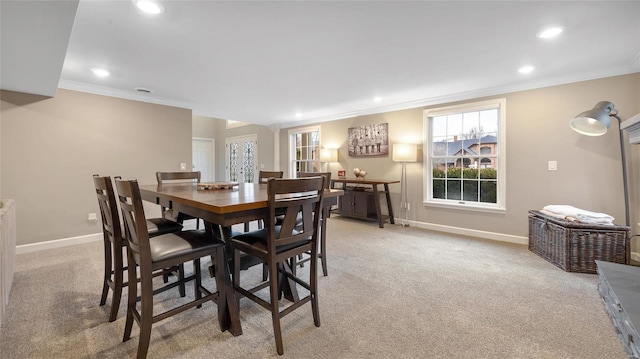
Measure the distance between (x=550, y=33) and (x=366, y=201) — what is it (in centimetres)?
326

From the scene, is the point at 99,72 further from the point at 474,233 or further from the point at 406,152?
the point at 474,233

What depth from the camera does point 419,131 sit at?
4590mm

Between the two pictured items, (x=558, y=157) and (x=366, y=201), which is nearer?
(x=558, y=157)

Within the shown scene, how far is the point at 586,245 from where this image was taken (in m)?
2.66

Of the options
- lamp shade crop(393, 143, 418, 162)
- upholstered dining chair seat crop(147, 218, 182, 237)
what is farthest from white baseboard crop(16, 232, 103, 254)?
lamp shade crop(393, 143, 418, 162)

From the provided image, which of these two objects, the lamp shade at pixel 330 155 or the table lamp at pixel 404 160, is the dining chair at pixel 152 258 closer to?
the table lamp at pixel 404 160

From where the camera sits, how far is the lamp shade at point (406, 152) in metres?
4.45

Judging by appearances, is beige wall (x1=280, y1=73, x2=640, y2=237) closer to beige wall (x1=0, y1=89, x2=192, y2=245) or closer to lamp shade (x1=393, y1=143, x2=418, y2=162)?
lamp shade (x1=393, y1=143, x2=418, y2=162)

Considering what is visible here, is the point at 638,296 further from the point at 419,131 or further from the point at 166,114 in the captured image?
the point at 166,114

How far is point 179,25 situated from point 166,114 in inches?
108

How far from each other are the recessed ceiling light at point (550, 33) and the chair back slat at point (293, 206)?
2306mm

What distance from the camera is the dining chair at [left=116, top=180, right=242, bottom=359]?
4.60 feet

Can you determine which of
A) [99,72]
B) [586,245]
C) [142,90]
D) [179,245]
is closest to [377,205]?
[586,245]

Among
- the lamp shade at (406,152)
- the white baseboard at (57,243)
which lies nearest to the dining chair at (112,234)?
the white baseboard at (57,243)
